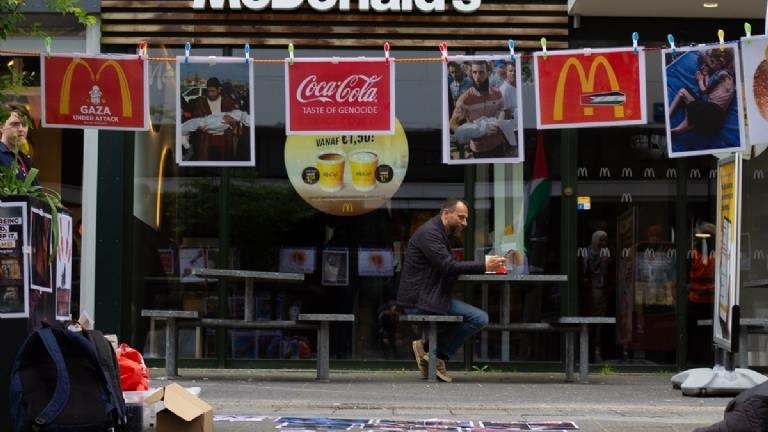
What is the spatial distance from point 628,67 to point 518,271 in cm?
283

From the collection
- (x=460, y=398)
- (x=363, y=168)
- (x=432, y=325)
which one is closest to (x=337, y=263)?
(x=363, y=168)

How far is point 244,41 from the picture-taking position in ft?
37.4

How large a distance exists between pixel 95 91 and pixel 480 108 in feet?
11.3

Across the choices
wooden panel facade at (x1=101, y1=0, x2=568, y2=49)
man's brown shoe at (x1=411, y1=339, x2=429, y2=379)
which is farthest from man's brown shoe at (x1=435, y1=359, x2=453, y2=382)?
wooden panel facade at (x1=101, y1=0, x2=568, y2=49)

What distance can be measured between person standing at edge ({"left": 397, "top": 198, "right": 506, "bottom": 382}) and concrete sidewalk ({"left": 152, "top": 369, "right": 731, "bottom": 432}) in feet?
1.21

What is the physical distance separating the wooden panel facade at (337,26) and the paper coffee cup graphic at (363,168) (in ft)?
3.74

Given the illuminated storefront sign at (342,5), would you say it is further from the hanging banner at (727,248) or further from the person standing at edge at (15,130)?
the person standing at edge at (15,130)

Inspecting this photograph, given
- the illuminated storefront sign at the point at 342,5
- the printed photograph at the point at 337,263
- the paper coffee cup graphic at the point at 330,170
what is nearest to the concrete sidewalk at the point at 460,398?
the printed photograph at the point at 337,263

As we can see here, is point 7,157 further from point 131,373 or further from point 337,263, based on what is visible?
point 337,263

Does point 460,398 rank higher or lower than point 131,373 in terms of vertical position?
lower

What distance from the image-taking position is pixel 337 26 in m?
11.4

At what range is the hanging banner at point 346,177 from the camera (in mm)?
11500

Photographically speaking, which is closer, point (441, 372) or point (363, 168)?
point (441, 372)

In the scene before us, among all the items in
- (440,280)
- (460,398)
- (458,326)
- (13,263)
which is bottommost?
(460,398)
